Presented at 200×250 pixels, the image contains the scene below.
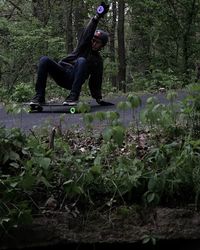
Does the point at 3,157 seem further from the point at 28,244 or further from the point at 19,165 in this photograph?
the point at 28,244

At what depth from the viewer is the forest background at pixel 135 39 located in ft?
52.1

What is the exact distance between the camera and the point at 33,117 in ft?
25.2

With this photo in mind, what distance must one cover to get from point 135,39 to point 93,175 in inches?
712

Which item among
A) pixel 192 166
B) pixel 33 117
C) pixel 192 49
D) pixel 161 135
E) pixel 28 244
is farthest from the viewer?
pixel 192 49

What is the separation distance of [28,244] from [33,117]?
397 cm

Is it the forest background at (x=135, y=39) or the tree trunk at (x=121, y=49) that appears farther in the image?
the tree trunk at (x=121, y=49)

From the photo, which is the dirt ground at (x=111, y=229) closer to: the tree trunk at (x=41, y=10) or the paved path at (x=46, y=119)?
the paved path at (x=46, y=119)

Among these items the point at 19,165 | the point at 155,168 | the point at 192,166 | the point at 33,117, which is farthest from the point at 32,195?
the point at 33,117

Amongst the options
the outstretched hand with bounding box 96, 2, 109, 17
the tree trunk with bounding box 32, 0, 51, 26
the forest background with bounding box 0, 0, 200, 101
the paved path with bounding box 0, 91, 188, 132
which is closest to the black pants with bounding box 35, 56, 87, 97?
the paved path with bounding box 0, 91, 188, 132

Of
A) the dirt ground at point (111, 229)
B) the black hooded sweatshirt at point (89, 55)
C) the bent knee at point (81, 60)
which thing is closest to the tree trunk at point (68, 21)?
the black hooded sweatshirt at point (89, 55)

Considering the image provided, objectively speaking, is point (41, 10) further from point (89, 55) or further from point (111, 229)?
point (111, 229)

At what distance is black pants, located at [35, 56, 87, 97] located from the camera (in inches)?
318

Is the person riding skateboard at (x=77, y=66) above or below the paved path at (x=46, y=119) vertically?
above

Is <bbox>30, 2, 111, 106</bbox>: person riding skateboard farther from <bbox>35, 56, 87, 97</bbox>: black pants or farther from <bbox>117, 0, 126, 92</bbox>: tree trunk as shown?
<bbox>117, 0, 126, 92</bbox>: tree trunk
